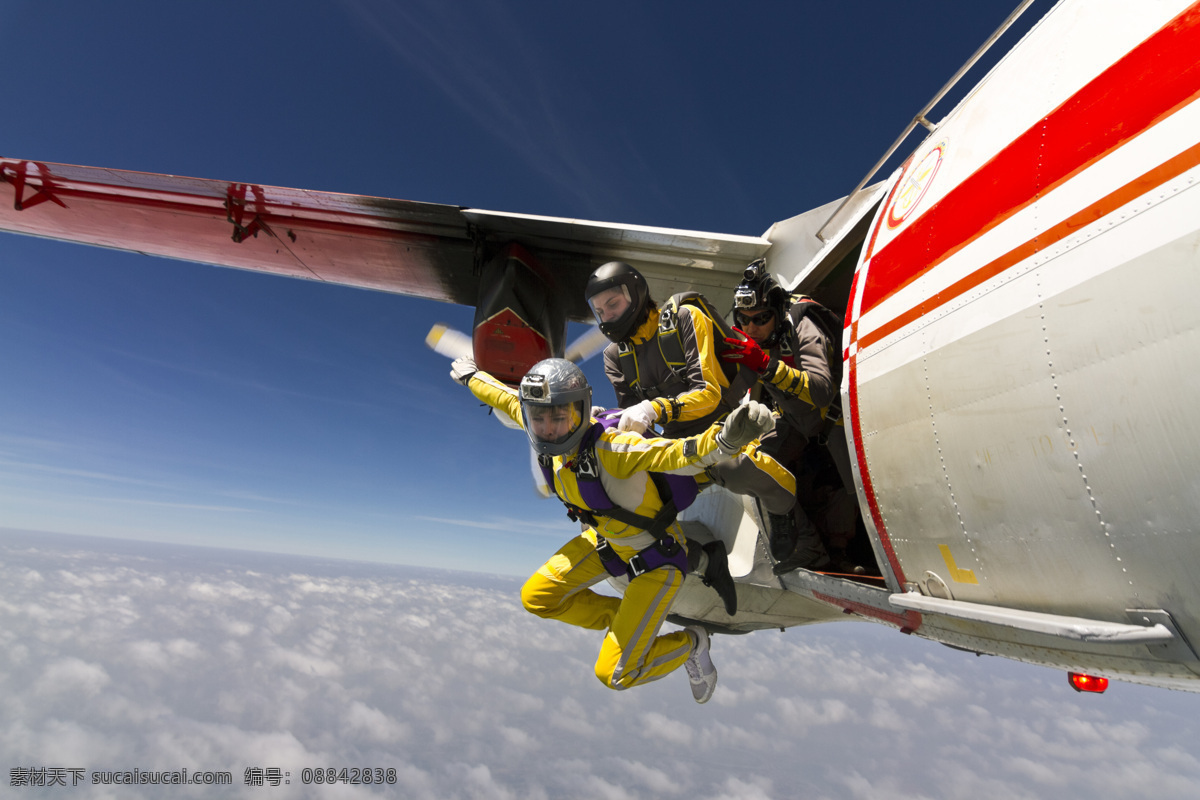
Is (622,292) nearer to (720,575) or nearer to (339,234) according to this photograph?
(720,575)

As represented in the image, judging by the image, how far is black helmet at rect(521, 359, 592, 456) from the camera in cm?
326

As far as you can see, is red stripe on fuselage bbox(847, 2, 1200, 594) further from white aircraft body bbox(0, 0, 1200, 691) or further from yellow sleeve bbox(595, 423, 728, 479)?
yellow sleeve bbox(595, 423, 728, 479)

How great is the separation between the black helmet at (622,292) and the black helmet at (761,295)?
29.5 inches

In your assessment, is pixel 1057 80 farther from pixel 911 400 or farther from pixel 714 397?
pixel 714 397

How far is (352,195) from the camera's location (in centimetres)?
546

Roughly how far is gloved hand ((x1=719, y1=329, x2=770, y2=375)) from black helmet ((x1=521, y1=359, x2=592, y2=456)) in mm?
1074

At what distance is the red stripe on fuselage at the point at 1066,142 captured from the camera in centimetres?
162

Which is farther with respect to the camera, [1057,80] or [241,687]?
[241,687]

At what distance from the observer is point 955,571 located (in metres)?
2.32

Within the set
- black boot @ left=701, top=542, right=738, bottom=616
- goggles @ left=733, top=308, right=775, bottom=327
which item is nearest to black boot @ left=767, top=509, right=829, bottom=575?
black boot @ left=701, top=542, right=738, bottom=616

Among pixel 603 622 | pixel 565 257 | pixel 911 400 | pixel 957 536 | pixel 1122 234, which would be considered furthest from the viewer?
pixel 565 257

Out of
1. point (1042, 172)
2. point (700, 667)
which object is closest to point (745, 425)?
point (1042, 172)

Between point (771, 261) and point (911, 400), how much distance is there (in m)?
2.83

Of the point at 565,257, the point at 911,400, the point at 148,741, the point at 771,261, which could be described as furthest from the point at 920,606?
the point at 148,741
